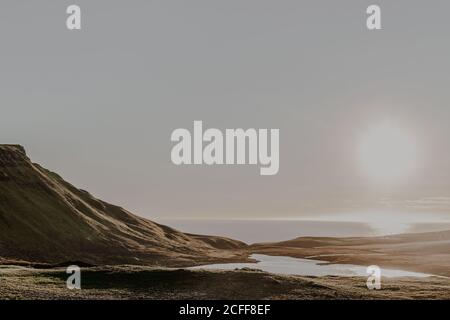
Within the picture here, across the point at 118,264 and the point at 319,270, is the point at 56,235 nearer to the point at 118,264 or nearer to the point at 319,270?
the point at 118,264

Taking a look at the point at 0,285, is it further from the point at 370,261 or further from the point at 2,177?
the point at 2,177

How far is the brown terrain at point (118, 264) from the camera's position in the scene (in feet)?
196

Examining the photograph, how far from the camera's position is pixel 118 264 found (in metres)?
150

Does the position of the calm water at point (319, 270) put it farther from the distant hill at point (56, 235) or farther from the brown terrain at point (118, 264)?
the distant hill at point (56, 235)

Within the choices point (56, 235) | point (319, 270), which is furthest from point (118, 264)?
point (319, 270)

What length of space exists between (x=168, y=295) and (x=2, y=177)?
148m

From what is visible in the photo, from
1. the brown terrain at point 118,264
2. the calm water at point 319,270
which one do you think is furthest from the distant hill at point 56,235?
the calm water at point 319,270

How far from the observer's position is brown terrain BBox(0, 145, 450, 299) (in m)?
59.8

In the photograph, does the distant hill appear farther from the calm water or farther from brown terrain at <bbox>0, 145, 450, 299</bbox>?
the calm water

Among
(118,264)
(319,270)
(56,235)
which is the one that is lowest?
(118,264)

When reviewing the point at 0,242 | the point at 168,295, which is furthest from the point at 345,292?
the point at 0,242

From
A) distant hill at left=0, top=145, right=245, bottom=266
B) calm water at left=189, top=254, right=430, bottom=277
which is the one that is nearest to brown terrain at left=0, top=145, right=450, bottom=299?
distant hill at left=0, top=145, right=245, bottom=266

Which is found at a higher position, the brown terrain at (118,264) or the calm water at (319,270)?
the brown terrain at (118,264)
